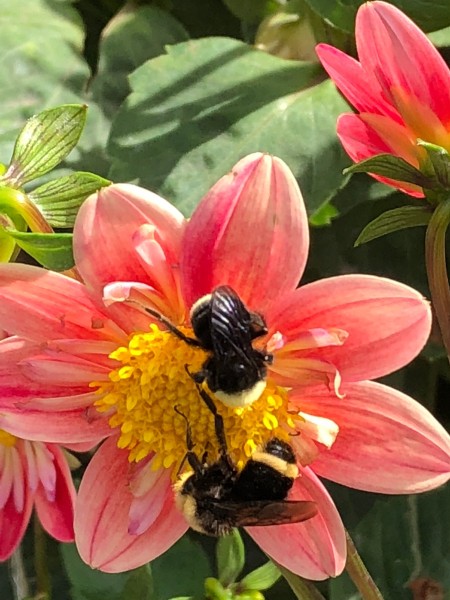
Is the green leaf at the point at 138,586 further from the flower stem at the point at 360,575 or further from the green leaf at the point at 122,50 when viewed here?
the green leaf at the point at 122,50

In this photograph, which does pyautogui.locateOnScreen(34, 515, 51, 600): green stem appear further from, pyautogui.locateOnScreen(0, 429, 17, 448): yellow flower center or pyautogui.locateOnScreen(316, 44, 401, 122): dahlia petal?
pyautogui.locateOnScreen(316, 44, 401, 122): dahlia petal

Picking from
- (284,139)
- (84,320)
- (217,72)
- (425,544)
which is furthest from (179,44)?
(425,544)

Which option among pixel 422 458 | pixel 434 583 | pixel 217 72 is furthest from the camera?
pixel 217 72

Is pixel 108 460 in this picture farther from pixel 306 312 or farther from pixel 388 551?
pixel 388 551

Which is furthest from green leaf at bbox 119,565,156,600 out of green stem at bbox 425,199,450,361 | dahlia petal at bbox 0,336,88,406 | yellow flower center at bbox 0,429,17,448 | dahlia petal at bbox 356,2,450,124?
dahlia petal at bbox 356,2,450,124

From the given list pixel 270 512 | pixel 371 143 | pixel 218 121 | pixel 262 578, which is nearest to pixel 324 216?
pixel 218 121

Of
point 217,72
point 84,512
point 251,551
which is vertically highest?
point 217,72

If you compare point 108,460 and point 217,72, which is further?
point 217,72
